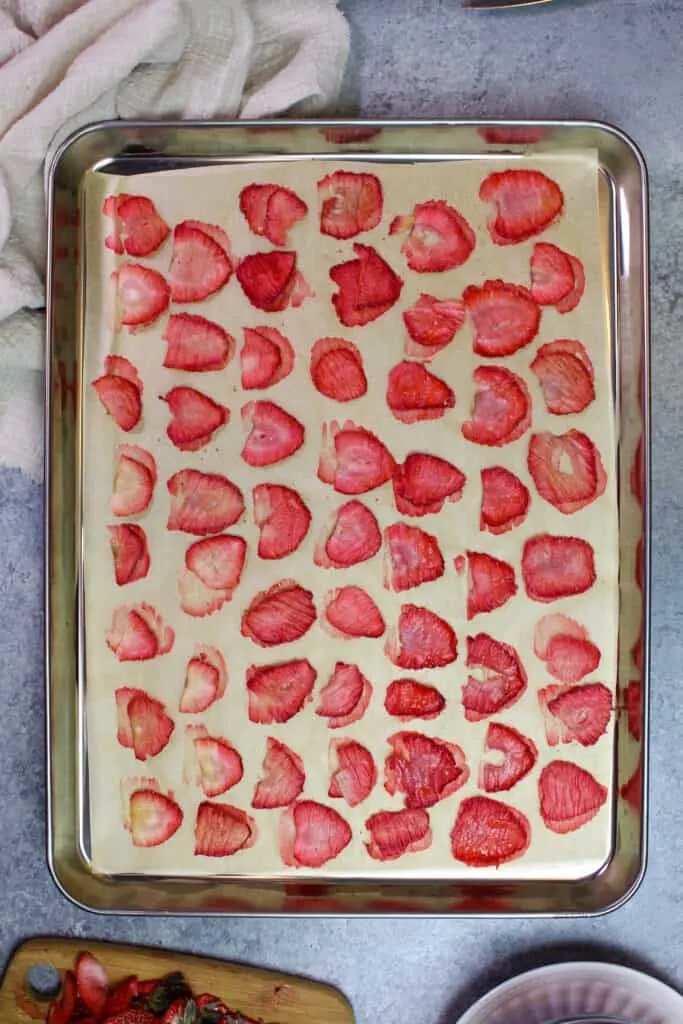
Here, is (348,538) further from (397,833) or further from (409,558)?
(397,833)

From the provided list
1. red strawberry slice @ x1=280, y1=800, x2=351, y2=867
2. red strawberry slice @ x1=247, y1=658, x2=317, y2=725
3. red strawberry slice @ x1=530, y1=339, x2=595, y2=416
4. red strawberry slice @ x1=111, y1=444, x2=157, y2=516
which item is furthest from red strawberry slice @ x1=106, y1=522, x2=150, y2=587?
red strawberry slice @ x1=530, y1=339, x2=595, y2=416

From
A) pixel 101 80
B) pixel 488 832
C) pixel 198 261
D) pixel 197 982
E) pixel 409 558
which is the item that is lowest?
pixel 197 982

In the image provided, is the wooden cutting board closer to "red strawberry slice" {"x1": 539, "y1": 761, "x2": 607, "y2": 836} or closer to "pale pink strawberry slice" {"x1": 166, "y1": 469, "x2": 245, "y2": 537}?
"red strawberry slice" {"x1": 539, "y1": 761, "x2": 607, "y2": 836}

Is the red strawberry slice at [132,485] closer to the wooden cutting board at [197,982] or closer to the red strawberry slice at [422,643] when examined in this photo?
the red strawberry slice at [422,643]

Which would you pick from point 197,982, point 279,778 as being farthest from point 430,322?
point 197,982

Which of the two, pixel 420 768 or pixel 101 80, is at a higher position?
pixel 101 80

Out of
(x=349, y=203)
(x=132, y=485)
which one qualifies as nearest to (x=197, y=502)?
(x=132, y=485)
